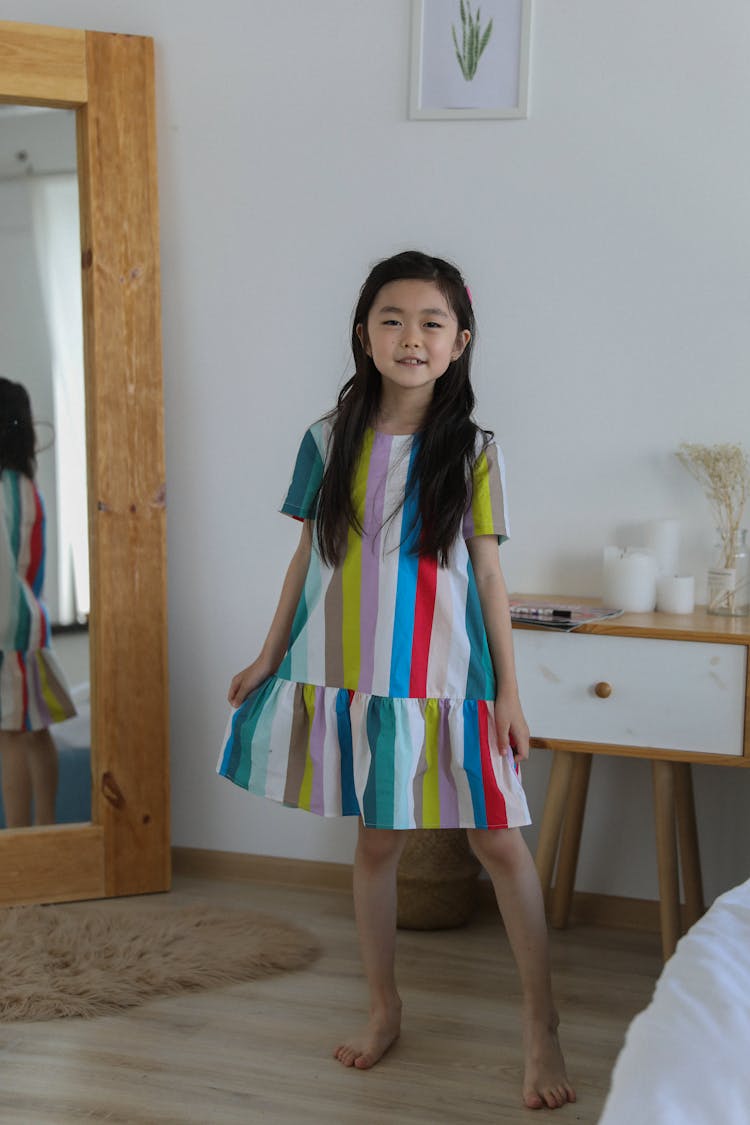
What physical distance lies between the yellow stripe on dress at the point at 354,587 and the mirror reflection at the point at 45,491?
88 centimetres

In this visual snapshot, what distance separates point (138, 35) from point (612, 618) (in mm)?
1495

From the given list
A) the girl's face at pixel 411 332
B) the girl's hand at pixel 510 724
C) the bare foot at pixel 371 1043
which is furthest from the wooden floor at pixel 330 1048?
the girl's face at pixel 411 332

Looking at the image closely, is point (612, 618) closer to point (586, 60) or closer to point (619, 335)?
point (619, 335)

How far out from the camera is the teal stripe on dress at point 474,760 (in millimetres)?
1657

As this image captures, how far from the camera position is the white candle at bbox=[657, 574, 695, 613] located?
6.97 feet

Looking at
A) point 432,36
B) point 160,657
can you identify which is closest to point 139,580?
point 160,657

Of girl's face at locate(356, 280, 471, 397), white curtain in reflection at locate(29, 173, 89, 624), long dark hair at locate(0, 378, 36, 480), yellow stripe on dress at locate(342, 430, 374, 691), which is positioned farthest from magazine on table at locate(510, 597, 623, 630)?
long dark hair at locate(0, 378, 36, 480)

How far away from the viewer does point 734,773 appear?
2.26 m

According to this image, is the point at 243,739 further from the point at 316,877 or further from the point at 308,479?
the point at 316,877

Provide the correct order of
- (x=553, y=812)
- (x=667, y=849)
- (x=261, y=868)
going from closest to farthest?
1. (x=667, y=849)
2. (x=553, y=812)
3. (x=261, y=868)

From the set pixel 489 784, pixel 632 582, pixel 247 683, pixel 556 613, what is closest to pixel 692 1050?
pixel 489 784

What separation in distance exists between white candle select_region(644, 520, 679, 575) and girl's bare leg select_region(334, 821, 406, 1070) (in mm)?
744

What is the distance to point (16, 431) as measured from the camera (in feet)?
7.77

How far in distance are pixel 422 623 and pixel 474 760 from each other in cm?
21
